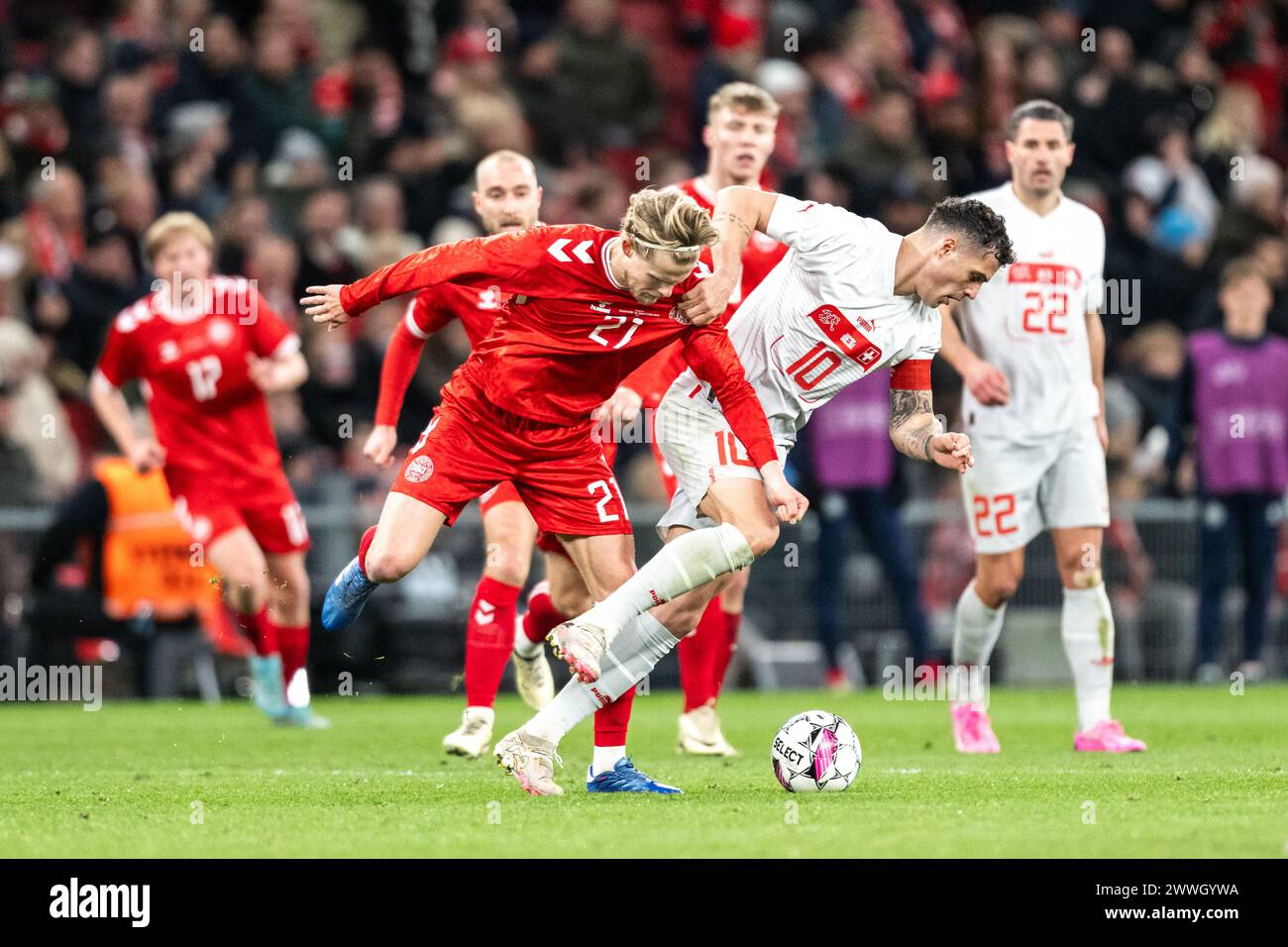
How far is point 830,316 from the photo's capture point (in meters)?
8.05

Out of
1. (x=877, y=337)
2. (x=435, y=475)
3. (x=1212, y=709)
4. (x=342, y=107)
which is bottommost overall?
(x=1212, y=709)

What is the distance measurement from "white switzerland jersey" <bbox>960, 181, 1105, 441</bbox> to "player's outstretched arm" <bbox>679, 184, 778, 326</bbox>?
202cm

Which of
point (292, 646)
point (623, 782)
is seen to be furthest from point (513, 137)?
point (623, 782)

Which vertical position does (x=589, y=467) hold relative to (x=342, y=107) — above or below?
below

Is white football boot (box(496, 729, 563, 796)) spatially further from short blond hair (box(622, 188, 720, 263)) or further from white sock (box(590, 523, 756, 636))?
short blond hair (box(622, 188, 720, 263))

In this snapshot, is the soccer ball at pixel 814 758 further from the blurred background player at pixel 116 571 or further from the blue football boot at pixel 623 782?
the blurred background player at pixel 116 571

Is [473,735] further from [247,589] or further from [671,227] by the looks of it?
[671,227]

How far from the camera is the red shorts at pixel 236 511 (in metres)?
11.5

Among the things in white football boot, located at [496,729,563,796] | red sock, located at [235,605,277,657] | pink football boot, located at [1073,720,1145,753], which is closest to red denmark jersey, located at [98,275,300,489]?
red sock, located at [235,605,277,657]

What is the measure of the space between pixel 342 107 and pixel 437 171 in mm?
1364

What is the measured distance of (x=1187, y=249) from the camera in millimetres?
17656

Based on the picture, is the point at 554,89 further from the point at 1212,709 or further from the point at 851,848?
the point at 851,848
